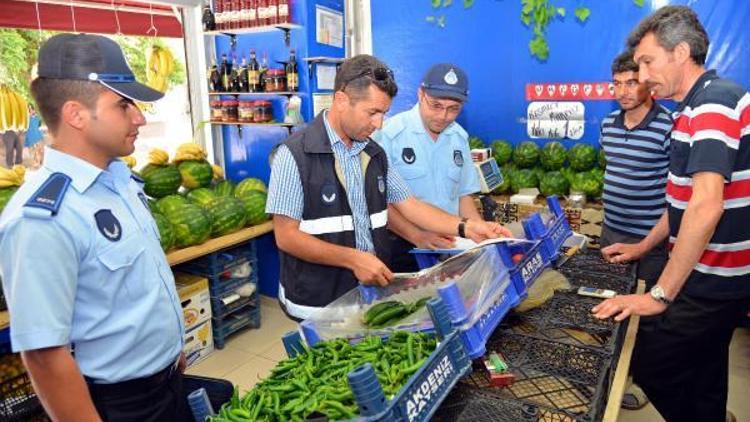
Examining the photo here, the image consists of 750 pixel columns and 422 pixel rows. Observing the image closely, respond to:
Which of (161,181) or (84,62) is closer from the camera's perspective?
(84,62)

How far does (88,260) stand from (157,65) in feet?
11.5

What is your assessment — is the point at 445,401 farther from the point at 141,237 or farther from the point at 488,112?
the point at 488,112

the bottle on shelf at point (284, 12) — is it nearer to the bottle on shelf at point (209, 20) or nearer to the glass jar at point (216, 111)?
the bottle on shelf at point (209, 20)

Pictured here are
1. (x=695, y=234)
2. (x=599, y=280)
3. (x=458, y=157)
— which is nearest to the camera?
(x=695, y=234)

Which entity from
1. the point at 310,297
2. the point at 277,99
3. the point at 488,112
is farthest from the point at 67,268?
the point at 488,112

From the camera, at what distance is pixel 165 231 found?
350 cm

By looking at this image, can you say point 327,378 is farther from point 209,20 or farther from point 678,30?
point 209,20

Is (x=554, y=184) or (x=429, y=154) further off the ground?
(x=429, y=154)

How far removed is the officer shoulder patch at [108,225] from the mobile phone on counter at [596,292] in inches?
65.1

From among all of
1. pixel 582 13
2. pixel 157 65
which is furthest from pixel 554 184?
pixel 157 65

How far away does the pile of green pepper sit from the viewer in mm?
1227

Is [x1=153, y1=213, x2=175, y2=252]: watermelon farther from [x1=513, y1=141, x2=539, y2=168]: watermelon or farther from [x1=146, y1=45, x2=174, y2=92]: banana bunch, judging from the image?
[x1=513, y1=141, x2=539, y2=168]: watermelon

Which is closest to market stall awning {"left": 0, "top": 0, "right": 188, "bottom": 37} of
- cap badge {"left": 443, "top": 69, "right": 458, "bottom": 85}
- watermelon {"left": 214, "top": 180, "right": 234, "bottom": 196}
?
watermelon {"left": 214, "top": 180, "right": 234, "bottom": 196}

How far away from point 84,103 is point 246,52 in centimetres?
366
